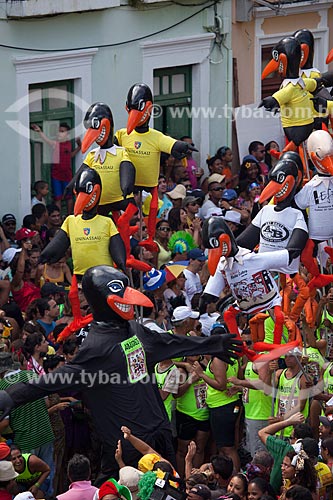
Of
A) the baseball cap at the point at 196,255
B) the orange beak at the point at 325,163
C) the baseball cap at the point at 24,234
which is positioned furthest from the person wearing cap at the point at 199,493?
the baseball cap at the point at 24,234

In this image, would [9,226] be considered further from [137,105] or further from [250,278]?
[250,278]

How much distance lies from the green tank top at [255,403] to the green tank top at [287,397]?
3.6 inches

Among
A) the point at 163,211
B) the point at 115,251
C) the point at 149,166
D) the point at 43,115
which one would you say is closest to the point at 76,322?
the point at 115,251

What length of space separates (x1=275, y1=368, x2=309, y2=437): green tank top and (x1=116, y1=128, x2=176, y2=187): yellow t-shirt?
7.35 feet

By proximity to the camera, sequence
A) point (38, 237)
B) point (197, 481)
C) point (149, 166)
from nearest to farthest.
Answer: point (197, 481), point (149, 166), point (38, 237)

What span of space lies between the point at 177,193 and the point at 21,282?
3.06 m

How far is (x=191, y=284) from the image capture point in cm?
1559

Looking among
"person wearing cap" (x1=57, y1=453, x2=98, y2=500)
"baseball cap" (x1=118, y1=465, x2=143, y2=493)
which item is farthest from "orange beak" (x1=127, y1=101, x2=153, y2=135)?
"baseball cap" (x1=118, y1=465, x2=143, y2=493)

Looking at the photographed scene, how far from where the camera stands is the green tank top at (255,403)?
12.9 meters

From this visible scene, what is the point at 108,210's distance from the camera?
523 inches

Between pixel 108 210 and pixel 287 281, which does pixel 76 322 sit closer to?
pixel 108 210

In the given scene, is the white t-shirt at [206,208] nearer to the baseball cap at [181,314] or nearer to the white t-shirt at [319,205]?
the baseball cap at [181,314]

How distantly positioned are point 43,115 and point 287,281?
5.98m

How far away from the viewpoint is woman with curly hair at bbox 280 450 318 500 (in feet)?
36.1
